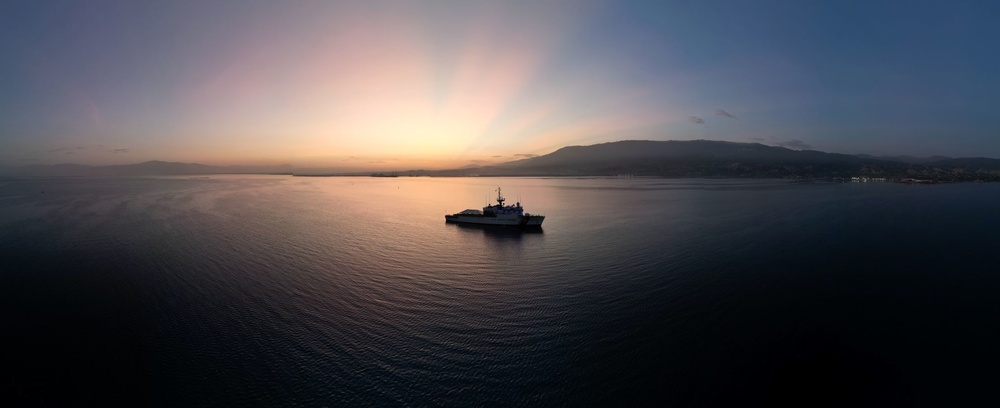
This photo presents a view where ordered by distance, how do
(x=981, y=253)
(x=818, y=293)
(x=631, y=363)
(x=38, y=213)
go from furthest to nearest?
(x=38, y=213) < (x=981, y=253) < (x=818, y=293) < (x=631, y=363)

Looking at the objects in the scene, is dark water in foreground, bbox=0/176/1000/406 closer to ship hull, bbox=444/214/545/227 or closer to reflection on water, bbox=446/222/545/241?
reflection on water, bbox=446/222/545/241

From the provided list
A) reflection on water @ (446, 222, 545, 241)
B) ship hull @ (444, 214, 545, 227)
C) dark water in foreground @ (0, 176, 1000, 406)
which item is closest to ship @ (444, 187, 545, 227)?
ship hull @ (444, 214, 545, 227)

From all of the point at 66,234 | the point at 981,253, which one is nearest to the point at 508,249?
the point at 981,253

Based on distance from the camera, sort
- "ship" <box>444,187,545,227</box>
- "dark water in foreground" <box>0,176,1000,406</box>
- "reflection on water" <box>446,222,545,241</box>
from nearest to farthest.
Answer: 1. "dark water in foreground" <box>0,176,1000,406</box>
2. "reflection on water" <box>446,222,545,241</box>
3. "ship" <box>444,187,545,227</box>

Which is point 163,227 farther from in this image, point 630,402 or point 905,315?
point 905,315

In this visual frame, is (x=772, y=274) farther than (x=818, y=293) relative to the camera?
Yes

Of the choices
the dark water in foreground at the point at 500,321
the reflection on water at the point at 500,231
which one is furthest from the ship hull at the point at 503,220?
the dark water in foreground at the point at 500,321

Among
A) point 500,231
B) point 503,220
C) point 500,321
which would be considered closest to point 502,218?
point 503,220
